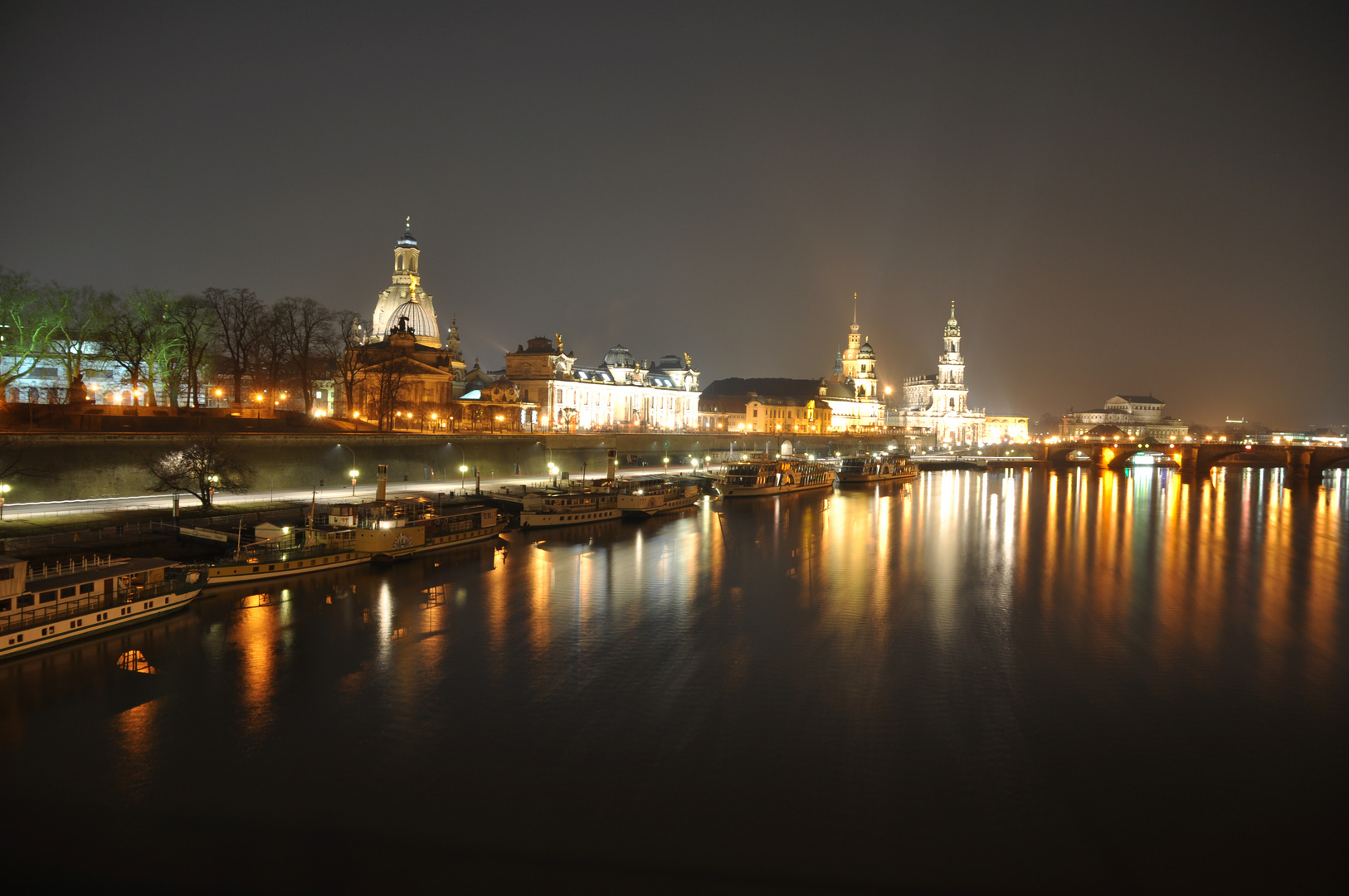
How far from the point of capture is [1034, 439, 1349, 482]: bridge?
318 feet

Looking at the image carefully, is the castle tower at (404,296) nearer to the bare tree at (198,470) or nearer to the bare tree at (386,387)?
the bare tree at (386,387)

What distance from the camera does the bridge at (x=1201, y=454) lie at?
97000 mm

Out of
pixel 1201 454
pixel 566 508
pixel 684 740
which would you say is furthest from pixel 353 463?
pixel 1201 454

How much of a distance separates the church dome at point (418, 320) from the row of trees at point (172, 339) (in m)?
28.0

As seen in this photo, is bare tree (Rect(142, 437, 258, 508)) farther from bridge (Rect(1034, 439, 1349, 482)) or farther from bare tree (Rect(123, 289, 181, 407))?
bridge (Rect(1034, 439, 1349, 482))

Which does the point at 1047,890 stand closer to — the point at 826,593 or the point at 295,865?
the point at 295,865

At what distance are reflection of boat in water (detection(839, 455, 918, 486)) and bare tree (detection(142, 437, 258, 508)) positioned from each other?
61.8m

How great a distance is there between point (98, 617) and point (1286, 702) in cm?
3268

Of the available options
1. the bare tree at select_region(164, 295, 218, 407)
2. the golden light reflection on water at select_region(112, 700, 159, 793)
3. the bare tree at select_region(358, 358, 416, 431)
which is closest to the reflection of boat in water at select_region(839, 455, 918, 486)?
the bare tree at select_region(358, 358, 416, 431)

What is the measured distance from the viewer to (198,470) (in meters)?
37.1

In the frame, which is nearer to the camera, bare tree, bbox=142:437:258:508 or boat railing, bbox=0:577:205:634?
boat railing, bbox=0:577:205:634

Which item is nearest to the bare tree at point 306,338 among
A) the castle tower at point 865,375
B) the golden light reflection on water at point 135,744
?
the golden light reflection on water at point 135,744

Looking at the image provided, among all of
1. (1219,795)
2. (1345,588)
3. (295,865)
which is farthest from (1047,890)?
(1345,588)

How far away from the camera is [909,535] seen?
48719 millimetres
